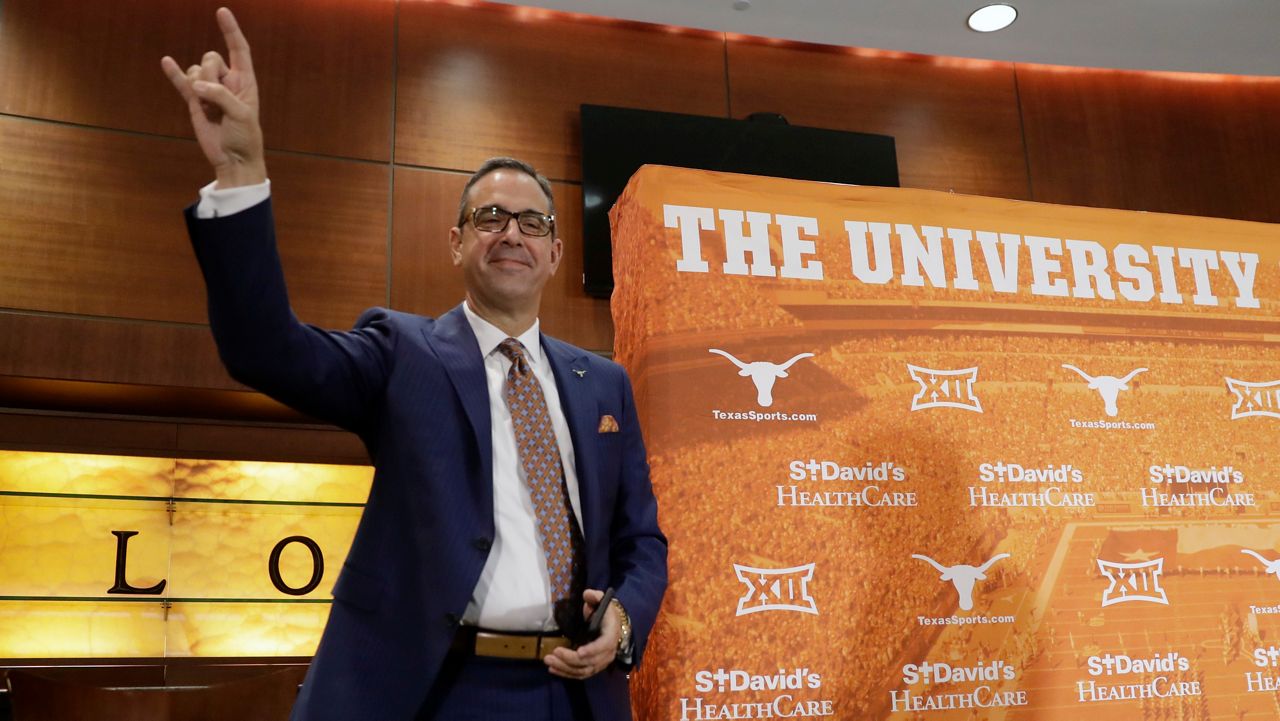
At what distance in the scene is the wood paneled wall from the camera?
13.3 feet

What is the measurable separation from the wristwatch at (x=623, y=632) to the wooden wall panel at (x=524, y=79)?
3435 millimetres

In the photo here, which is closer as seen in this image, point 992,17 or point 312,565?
point 312,565

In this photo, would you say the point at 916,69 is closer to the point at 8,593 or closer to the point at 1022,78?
the point at 1022,78

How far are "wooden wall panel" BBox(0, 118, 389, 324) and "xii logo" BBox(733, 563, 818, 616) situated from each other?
254 centimetres

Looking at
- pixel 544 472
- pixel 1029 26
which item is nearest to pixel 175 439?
pixel 544 472

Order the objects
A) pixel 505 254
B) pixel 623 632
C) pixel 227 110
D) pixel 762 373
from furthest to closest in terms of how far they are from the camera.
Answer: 1. pixel 762 373
2. pixel 505 254
3. pixel 623 632
4. pixel 227 110

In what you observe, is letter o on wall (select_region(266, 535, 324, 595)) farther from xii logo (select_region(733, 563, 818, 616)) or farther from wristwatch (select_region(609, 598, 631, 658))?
wristwatch (select_region(609, 598, 631, 658))

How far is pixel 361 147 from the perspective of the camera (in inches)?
178

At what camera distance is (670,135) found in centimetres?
477

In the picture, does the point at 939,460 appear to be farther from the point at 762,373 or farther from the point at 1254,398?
the point at 1254,398

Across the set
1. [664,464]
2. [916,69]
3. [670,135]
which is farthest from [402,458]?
[916,69]

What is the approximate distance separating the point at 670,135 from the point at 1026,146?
1972 millimetres

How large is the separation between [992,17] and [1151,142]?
1.32 m

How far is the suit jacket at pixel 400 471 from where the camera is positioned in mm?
1228
